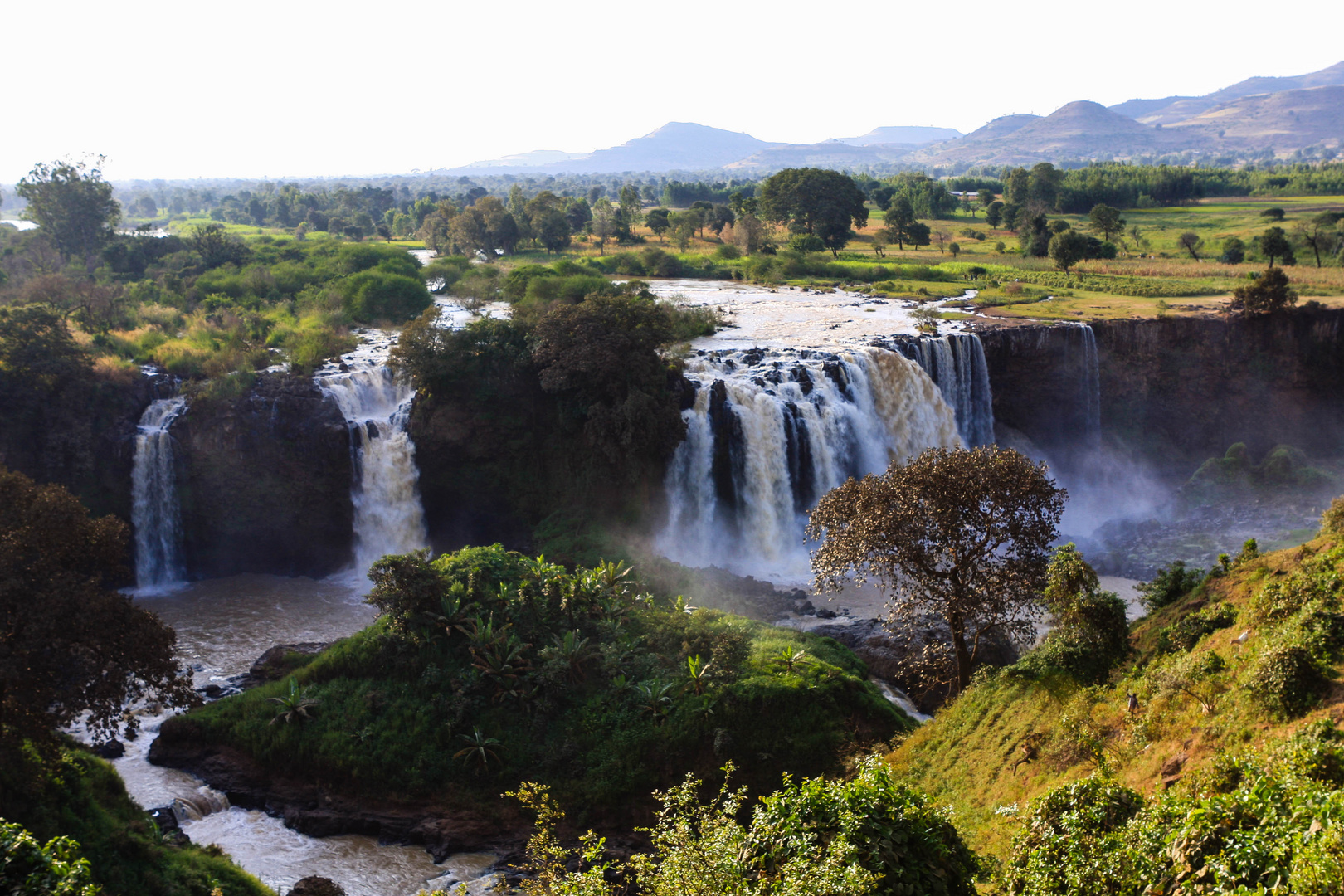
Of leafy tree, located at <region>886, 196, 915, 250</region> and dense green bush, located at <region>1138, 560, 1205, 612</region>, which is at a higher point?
leafy tree, located at <region>886, 196, 915, 250</region>

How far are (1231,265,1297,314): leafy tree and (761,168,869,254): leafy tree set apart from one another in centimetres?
3316

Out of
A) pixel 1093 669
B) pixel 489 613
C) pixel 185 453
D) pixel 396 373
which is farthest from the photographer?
pixel 396 373

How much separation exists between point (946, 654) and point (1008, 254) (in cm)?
5195

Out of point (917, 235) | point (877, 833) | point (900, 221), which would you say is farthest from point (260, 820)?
point (900, 221)

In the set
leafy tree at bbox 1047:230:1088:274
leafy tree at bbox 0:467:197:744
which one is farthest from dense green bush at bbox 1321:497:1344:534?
leafy tree at bbox 1047:230:1088:274

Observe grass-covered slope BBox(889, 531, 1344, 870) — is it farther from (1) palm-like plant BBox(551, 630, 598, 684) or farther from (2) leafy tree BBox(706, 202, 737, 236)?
(2) leafy tree BBox(706, 202, 737, 236)

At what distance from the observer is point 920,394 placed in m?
35.9

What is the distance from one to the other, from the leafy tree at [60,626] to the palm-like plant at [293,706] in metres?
4.00

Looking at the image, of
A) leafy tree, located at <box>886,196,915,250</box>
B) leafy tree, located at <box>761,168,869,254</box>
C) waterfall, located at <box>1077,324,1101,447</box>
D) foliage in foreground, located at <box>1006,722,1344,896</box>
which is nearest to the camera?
foliage in foreground, located at <box>1006,722,1344,896</box>

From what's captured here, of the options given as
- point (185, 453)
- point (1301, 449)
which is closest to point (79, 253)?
point (185, 453)

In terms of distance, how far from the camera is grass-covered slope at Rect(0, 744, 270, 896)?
45.0 feet

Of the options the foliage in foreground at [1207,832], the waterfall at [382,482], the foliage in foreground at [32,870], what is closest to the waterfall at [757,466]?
the waterfall at [382,482]

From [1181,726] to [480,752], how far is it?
1371cm

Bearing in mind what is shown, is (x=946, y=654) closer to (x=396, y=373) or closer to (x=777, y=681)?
(x=777, y=681)
